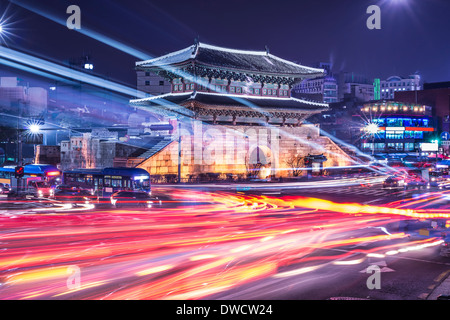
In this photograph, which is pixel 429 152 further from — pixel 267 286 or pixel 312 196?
pixel 267 286

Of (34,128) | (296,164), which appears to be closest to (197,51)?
(296,164)

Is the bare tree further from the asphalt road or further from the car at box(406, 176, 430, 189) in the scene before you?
the asphalt road

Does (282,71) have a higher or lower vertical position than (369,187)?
higher

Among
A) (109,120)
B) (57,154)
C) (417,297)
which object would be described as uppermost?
(109,120)

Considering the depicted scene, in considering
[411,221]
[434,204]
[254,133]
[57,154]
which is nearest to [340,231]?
[411,221]

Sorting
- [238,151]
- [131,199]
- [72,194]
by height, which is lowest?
[131,199]

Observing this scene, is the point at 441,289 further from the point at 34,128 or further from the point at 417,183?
the point at 34,128
